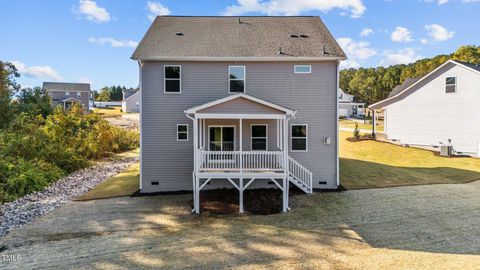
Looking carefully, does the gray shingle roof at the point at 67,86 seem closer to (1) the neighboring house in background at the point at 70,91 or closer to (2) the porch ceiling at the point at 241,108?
(1) the neighboring house in background at the point at 70,91

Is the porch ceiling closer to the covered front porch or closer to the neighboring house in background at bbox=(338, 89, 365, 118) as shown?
the covered front porch

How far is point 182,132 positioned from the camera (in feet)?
47.7

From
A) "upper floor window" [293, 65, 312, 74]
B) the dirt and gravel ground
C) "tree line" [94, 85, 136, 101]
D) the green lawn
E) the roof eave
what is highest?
"tree line" [94, 85, 136, 101]

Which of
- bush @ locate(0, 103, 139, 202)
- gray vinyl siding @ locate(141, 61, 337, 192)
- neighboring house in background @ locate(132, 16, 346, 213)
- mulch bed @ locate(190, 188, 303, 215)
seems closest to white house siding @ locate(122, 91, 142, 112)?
bush @ locate(0, 103, 139, 202)

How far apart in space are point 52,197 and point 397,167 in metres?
20.2

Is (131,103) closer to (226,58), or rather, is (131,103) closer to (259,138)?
(226,58)

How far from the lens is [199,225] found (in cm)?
1048

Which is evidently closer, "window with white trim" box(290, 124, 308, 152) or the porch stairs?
the porch stairs

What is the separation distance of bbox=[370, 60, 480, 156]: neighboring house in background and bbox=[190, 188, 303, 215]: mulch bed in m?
16.5

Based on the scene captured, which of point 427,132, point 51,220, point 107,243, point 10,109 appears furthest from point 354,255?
point 10,109

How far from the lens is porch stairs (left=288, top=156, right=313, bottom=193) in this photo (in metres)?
14.0

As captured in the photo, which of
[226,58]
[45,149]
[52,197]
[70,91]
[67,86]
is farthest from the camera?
[67,86]

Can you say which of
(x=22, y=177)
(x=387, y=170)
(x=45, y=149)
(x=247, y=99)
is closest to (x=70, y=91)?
(x=45, y=149)

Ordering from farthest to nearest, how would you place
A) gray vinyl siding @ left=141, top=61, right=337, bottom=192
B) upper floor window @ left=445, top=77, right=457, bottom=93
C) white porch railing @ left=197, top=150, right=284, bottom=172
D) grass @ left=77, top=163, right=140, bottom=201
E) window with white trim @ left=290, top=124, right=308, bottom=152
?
1. upper floor window @ left=445, top=77, right=457, bottom=93
2. window with white trim @ left=290, top=124, right=308, bottom=152
3. gray vinyl siding @ left=141, top=61, right=337, bottom=192
4. grass @ left=77, top=163, right=140, bottom=201
5. white porch railing @ left=197, top=150, right=284, bottom=172
